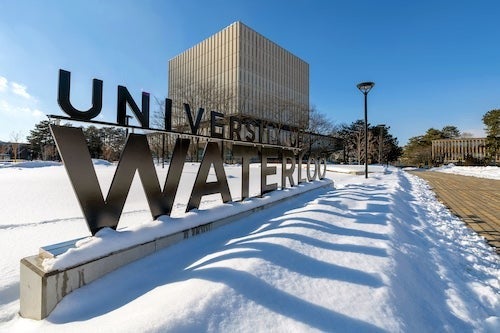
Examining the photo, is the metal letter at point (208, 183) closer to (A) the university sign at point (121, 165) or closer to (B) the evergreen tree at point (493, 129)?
(A) the university sign at point (121, 165)

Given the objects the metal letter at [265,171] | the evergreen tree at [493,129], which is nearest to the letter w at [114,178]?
the metal letter at [265,171]

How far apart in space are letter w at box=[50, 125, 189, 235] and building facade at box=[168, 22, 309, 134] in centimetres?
3644

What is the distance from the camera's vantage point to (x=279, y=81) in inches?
2199

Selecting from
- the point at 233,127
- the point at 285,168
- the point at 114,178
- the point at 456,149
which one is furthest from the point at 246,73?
the point at 456,149

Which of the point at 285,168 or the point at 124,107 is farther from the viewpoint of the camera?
the point at 285,168

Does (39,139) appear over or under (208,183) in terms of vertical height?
over

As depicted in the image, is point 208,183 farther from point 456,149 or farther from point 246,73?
point 456,149

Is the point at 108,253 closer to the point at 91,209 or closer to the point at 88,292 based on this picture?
the point at 88,292

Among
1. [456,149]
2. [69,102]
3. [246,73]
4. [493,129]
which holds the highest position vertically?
[246,73]

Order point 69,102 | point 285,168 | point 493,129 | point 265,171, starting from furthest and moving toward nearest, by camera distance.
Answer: point 493,129 → point 285,168 → point 265,171 → point 69,102

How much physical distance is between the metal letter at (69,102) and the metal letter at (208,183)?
77.2 inches

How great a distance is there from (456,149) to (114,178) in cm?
7352

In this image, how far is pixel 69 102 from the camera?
2900 mm

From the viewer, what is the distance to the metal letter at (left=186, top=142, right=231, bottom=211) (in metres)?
4.48
